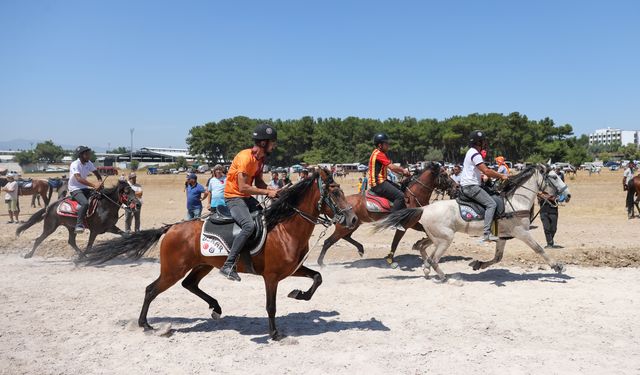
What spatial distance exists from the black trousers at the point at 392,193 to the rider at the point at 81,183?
657cm

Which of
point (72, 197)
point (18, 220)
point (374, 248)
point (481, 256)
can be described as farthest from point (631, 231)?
point (18, 220)

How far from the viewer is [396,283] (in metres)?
9.67

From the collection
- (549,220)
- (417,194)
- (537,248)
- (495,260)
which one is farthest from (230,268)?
(549,220)

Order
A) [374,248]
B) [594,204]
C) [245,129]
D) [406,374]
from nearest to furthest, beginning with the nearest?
[406,374]
[374,248]
[594,204]
[245,129]

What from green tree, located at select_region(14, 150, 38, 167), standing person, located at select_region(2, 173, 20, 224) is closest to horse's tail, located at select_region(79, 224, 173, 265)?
standing person, located at select_region(2, 173, 20, 224)

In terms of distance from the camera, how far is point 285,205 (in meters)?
6.84

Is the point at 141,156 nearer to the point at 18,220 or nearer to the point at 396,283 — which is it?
the point at 18,220

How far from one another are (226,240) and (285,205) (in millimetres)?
919

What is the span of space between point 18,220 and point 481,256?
19539mm

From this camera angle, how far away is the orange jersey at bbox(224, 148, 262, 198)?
6.56m

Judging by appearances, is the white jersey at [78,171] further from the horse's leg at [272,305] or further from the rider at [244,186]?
the horse's leg at [272,305]

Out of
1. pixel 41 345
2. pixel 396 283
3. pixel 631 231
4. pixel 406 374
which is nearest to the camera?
pixel 406 374

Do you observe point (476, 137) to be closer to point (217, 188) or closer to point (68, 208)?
point (217, 188)

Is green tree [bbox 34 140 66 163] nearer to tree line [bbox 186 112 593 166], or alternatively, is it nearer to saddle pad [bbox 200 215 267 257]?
tree line [bbox 186 112 593 166]
